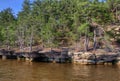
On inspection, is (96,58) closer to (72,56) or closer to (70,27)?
(72,56)

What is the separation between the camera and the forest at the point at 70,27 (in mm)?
55844

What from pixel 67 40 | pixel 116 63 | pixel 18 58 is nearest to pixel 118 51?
pixel 116 63

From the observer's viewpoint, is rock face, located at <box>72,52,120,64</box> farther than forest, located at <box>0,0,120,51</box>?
No

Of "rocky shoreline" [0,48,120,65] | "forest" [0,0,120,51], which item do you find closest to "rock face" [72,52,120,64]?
"rocky shoreline" [0,48,120,65]

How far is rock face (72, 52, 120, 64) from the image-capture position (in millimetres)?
50219

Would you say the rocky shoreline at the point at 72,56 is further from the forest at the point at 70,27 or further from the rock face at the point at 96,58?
the forest at the point at 70,27

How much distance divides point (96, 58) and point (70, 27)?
661 inches

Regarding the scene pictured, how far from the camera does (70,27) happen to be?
64.4 metres

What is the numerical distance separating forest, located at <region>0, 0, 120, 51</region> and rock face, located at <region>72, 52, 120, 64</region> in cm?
337

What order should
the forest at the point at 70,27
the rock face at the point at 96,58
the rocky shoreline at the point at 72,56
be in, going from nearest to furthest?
1. the rock face at the point at 96,58
2. the rocky shoreline at the point at 72,56
3. the forest at the point at 70,27

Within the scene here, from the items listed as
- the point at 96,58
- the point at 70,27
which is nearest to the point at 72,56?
the point at 96,58

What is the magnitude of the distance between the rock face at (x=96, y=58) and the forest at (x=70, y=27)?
337cm

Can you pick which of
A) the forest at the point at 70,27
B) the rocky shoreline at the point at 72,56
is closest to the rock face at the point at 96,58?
the rocky shoreline at the point at 72,56

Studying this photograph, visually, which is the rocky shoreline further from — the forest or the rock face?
the forest
